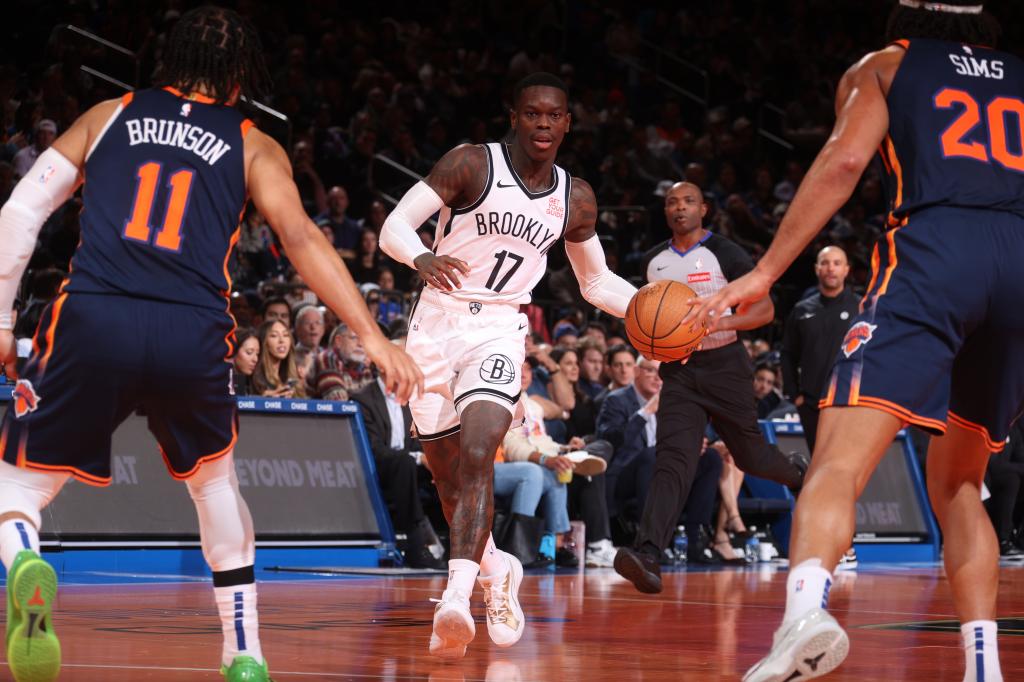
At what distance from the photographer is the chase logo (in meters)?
3.94

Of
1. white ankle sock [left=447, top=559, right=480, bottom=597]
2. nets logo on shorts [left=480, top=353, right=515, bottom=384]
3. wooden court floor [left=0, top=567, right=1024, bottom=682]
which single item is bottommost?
wooden court floor [left=0, top=567, right=1024, bottom=682]

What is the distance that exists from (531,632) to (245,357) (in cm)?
448

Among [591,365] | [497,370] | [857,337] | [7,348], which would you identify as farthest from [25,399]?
[591,365]

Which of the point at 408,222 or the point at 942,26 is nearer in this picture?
Answer: the point at 942,26

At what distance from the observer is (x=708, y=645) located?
6.12 m

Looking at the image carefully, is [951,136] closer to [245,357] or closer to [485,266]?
[485,266]

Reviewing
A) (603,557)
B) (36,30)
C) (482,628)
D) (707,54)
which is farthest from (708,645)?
(707,54)

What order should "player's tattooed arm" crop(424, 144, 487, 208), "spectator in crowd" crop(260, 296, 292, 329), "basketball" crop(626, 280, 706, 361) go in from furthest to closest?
"spectator in crowd" crop(260, 296, 292, 329)
"player's tattooed arm" crop(424, 144, 487, 208)
"basketball" crop(626, 280, 706, 361)

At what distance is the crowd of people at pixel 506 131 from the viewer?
11828 millimetres

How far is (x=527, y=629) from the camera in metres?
6.62

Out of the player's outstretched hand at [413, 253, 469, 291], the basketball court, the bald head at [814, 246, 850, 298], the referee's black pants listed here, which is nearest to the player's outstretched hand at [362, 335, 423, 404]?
the basketball court

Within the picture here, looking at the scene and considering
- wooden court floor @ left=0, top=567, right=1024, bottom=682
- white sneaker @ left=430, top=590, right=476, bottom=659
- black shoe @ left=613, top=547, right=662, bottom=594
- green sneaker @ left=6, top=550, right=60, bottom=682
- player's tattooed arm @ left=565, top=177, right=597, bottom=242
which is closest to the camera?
green sneaker @ left=6, top=550, right=60, bottom=682

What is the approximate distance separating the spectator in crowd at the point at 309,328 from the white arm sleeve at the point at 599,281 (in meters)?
4.97

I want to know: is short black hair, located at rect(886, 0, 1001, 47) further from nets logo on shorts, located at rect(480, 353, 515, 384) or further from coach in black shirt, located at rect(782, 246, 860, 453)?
coach in black shirt, located at rect(782, 246, 860, 453)
